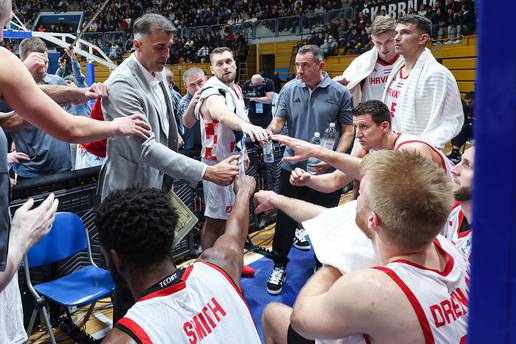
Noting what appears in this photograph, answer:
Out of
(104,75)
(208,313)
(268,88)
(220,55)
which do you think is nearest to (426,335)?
(208,313)

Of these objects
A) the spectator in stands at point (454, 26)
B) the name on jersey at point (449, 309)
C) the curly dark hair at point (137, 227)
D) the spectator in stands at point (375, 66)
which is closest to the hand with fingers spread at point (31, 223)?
the curly dark hair at point (137, 227)

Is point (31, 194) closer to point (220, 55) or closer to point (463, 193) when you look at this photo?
point (220, 55)

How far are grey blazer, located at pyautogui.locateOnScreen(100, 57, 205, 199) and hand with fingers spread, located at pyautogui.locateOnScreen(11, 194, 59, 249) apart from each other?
0.97m

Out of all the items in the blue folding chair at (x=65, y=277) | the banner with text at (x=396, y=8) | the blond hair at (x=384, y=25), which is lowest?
the blue folding chair at (x=65, y=277)

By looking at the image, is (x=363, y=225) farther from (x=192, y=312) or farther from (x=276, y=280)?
(x=276, y=280)

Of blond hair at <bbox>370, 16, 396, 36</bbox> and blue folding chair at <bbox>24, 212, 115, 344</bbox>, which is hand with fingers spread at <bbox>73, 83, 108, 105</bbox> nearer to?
blue folding chair at <bbox>24, 212, 115, 344</bbox>

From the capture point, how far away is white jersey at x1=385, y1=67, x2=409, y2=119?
12.5 feet

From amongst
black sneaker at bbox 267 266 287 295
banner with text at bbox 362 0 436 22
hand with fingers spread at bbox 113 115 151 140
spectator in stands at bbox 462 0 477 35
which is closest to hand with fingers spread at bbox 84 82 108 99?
hand with fingers spread at bbox 113 115 151 140

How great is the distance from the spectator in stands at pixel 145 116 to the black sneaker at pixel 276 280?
1.58 m

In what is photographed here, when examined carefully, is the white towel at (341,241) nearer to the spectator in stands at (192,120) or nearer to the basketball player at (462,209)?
the basketball player at (462,209)

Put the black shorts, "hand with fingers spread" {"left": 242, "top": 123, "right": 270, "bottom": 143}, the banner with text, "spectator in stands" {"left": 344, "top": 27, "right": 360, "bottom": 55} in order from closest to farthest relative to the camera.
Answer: the black shorts
"hand with fingers spread" {"left": 242, "top": 123, "right": 270, "bottom": 143}
the banner with text
"spectator in stands" {"left": 344, "top": 27, "right": 360, "bottom": 55}

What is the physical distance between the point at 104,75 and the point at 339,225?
75.0ft

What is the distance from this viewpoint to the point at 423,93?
358 cm

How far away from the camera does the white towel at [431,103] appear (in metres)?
3.50
